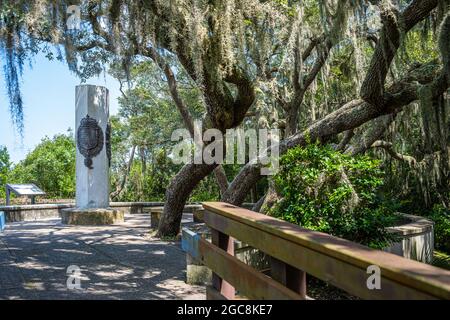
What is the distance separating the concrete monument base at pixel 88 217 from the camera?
11.0 meters

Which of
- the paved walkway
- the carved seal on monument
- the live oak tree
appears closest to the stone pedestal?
the carved seal on monument

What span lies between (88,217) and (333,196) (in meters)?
7.43

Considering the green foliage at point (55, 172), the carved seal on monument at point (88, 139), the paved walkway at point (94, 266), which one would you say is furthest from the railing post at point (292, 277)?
the green foliage at point (55, 172)

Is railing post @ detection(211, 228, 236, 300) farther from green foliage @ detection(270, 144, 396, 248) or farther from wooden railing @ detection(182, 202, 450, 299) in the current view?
green foliage @ detection(270, 144, 396, 248)

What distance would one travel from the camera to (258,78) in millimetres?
10133

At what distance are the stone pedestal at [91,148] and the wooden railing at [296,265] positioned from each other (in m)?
8.94

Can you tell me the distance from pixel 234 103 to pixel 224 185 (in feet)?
12.8

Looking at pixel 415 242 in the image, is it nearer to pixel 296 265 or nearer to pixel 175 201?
pixel 175 201

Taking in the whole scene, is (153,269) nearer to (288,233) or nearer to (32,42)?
(288,233)

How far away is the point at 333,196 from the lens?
5.14 meters

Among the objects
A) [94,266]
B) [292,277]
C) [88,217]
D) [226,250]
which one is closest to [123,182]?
[88,217]

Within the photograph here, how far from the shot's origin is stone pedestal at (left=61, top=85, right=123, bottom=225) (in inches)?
466

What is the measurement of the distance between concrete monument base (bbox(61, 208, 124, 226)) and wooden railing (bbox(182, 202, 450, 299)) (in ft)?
26.2

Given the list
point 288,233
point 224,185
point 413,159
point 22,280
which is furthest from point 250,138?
point 288,233
